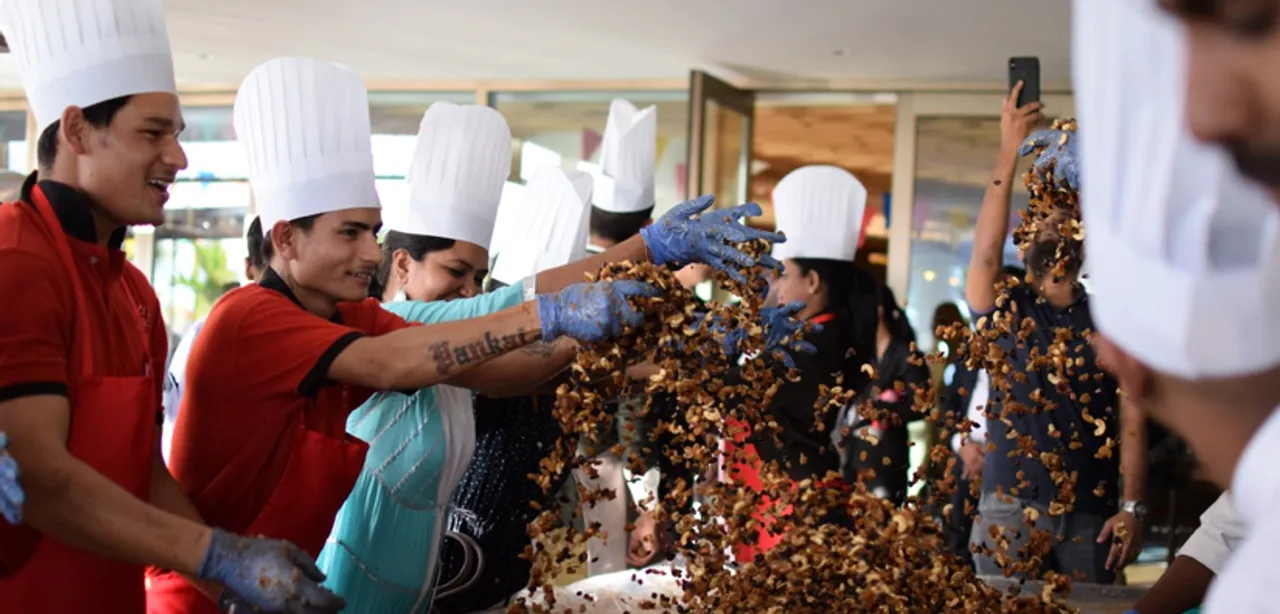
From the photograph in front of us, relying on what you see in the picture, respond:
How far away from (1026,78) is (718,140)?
4.51 m

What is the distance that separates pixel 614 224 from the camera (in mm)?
3850

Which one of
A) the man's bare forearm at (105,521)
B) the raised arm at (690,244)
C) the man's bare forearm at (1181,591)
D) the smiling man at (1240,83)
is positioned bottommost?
the man's bare forearm at (1181,591)

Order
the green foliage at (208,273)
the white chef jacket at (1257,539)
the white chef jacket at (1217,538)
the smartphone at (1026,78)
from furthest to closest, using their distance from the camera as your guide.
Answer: the green foliage at (208,273) < the smartphone at (1026,78) < the white chef jacket at (1217,538) < the white chef jacket at (1257,539)

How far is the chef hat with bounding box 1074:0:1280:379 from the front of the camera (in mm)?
649

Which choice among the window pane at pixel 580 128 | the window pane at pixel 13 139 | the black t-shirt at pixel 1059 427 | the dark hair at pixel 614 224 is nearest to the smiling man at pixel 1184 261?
the black t-shirt at pixel 1059 427

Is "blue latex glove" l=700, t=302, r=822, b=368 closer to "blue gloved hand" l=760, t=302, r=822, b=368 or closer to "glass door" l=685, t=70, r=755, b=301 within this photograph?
"blue gloved hand" l=760, t=302, r=822, b=368

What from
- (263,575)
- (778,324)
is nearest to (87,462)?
(263,575)

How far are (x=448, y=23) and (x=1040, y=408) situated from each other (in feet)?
15.8

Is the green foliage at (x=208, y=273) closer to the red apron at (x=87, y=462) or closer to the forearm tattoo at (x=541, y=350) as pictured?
the forearm tattoo at (x=541, y=350)

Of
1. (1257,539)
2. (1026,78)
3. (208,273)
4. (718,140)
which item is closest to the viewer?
(1257,539)

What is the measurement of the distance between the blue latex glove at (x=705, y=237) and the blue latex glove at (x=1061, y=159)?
0.37m

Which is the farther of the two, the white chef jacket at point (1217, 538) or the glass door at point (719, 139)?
the glass door at point (719, 139)

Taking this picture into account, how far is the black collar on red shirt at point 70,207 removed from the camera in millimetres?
1503

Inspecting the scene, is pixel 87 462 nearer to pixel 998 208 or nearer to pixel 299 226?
pixel 299 226
